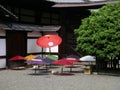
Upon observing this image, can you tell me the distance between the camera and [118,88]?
508 inches

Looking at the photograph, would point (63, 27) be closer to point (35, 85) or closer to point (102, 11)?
point (102, 11)

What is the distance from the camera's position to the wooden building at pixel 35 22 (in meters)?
20.6

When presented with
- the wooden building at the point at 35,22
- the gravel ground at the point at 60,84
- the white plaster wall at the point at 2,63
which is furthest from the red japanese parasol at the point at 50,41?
the gravel ground at the point at 60,84

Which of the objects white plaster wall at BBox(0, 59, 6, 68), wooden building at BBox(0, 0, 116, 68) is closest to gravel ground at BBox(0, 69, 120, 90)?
white plaster wall at BBox(0, 59, 6, 68)

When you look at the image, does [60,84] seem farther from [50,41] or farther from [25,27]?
[25,27]

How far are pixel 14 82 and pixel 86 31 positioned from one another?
5.36 metres

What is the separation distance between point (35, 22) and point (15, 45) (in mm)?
3420

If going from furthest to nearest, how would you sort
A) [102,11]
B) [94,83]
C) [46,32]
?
[46,32]
[102,11]
[94,83]

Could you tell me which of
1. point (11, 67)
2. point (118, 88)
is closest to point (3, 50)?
point (11, 67)

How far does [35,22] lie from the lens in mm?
24375

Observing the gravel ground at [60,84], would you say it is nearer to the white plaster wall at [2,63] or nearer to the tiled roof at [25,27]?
the white plaster wall at [2,63]

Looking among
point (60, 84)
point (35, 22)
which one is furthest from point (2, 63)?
point (60, 84)

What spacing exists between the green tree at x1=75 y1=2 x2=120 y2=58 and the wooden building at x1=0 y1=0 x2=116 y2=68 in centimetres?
489

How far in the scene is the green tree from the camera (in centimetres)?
1686
